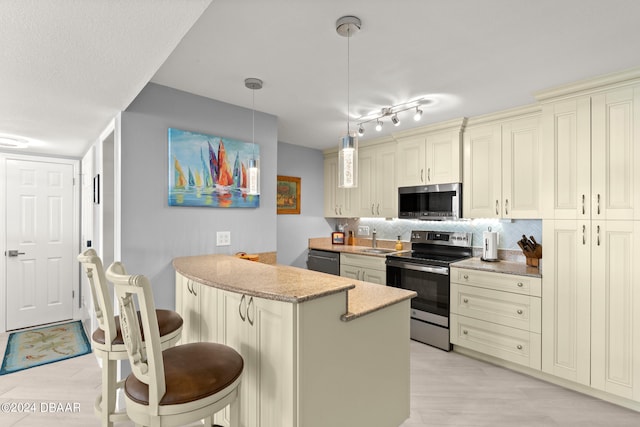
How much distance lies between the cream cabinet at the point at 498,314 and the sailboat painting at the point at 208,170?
89.1 inches

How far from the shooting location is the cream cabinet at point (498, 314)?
2.86 m

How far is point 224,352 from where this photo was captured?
1.54m

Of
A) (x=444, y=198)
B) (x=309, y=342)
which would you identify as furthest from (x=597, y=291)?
(x=309, y=342)

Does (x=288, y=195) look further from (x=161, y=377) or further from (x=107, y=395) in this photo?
(x=161, y=377)

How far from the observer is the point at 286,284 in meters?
1.61

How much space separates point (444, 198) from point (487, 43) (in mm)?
2037

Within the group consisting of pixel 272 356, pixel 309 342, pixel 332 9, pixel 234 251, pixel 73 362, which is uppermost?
pixel 332 9

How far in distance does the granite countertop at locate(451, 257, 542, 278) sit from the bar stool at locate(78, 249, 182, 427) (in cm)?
268

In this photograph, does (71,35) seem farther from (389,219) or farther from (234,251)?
(389,219)

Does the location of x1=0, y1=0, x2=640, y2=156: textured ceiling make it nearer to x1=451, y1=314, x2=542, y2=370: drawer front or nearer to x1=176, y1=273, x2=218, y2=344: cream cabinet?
x1=176, y1=273, x2=218, y2=344: cream cabinet

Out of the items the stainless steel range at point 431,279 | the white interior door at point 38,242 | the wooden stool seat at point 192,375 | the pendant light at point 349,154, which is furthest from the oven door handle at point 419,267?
the white interior door at point 38,242

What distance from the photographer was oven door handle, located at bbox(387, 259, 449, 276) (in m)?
3.43

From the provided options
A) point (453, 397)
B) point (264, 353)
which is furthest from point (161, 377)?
point (453, 397)

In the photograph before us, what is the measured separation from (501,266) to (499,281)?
0.81 ft
